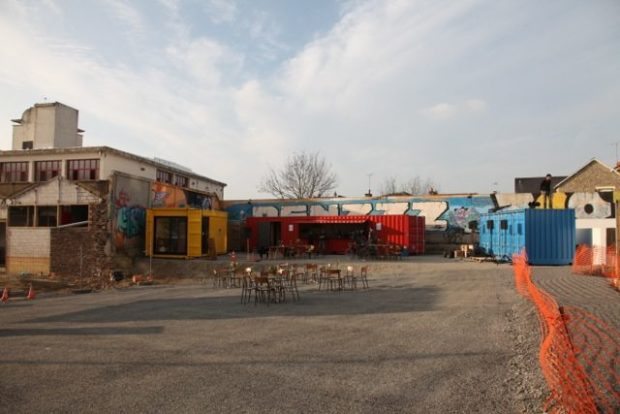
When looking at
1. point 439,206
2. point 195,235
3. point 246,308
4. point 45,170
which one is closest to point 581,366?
point 246,308

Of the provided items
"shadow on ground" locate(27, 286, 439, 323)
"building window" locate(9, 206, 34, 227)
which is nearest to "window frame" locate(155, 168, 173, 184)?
"building window" locate(9, 206, 34, 227)

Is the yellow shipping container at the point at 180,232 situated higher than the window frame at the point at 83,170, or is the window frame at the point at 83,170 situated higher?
the window frame at the point at 83,170

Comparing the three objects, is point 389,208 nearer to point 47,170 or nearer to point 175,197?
point 175,197

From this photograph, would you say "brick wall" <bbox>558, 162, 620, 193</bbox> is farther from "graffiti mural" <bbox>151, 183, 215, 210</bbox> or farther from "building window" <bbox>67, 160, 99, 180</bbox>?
"building window" <bbox>67, 160, 99, 180</bbox>

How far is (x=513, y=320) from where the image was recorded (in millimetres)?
8617

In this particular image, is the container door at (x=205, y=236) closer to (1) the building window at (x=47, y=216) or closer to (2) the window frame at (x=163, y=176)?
(2) the window frame at (x=163, y=176)

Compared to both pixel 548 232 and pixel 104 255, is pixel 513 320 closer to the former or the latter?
pixel 548 232

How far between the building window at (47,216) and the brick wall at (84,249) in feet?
3.95

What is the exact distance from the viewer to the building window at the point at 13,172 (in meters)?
26.6

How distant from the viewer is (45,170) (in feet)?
85.9

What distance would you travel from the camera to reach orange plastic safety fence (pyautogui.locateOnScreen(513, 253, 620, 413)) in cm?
446

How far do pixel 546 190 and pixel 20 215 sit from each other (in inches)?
1165

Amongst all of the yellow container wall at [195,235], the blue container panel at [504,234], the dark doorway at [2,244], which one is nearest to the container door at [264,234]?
the yellow container wall at [195,235]

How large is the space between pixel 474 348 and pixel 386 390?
7.69 feet
